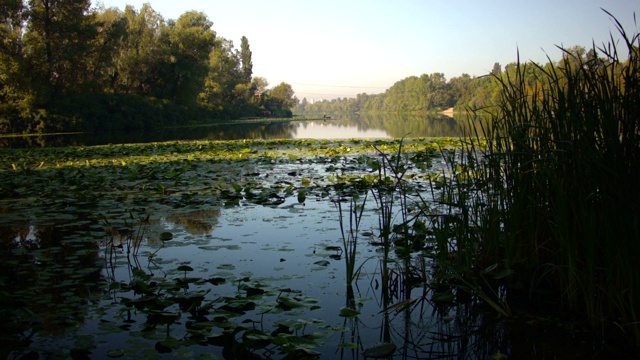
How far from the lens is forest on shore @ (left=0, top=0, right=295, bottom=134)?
1099 inches

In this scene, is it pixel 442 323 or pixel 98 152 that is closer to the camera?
pixel 442 323

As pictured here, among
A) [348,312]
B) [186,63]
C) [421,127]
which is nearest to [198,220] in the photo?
[348,312]

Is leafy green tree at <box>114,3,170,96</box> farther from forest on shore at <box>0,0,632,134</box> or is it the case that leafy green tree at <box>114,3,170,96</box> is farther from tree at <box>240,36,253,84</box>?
tree at <box>240,36,253,84</box>

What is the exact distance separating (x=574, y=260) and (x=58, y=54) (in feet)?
109

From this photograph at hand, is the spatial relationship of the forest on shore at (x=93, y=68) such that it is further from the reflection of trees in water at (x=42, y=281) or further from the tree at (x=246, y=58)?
the tree at (x=246, y=58)

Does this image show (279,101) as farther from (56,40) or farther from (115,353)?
(115,353)

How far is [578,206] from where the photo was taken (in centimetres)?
285

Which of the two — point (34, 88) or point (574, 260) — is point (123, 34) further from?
point (574, 260)

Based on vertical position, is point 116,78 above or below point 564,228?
above

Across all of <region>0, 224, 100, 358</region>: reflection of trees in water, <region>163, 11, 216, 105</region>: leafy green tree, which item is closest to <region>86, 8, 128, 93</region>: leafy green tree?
<region>163, 11, 216, 105</region>: leafy green tree

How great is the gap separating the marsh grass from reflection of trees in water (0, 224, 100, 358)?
8.85ft

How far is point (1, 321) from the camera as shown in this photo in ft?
8.82

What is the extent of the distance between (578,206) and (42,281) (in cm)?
381

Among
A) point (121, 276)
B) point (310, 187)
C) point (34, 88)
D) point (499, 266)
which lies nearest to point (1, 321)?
point (121, 276)
